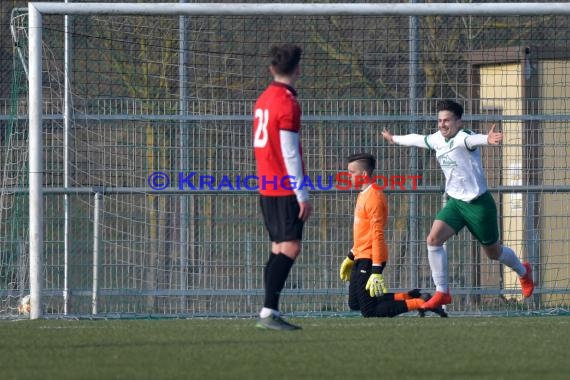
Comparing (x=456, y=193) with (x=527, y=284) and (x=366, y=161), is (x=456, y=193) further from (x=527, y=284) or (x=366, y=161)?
(x=527, y=284)

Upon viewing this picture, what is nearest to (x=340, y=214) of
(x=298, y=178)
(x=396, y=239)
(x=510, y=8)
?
(x=396, y=239)

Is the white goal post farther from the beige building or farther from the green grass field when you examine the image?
the beige building

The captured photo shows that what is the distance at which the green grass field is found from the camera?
6275mm

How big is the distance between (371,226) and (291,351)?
3.27m

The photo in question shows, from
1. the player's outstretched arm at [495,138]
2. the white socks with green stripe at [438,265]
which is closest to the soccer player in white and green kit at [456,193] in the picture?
the white socks with green stripe at [438,265]

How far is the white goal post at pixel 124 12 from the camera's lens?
10.3 m

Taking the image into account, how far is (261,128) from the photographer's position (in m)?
8.25

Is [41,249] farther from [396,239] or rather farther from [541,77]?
[541,77]

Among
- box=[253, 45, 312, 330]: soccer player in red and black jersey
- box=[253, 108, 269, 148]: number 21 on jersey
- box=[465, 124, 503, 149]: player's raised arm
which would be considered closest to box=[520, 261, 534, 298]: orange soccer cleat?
box=[465, 124, 503, 149]: player's raised arm

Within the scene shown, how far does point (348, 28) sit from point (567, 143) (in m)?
2.57

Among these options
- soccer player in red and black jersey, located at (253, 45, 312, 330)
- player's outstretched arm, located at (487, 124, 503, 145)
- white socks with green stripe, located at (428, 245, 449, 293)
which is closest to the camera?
soccer player in red and black jersey, located at (253, 45, 312, 330)

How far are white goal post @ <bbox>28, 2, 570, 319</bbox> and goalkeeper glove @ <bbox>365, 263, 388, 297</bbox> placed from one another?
7.42 ft

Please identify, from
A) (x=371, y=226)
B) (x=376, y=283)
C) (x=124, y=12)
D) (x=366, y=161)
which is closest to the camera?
(x=376, y=283)

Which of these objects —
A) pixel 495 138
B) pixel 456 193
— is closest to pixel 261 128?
pixel 495 138
